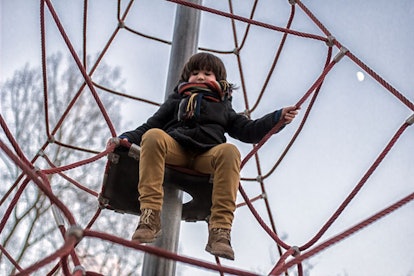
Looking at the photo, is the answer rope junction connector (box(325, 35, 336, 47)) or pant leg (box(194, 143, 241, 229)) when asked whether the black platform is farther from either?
rope junction connector (box(325, 35, 336, 47))

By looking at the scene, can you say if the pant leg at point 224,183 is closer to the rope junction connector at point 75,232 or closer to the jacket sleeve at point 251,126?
the jacket sleeve at point 251,126

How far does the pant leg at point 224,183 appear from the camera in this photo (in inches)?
44.0

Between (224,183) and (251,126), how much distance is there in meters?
0.22

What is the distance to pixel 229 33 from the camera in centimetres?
353

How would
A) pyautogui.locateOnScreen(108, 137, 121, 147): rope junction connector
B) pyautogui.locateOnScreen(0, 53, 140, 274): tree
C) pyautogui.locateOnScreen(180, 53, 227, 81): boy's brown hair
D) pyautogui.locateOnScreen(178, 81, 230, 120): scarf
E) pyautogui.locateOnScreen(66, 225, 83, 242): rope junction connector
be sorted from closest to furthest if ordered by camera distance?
pyautogui.locateOnScreen(66, 225, 83, 242): rope junction connector < pyautogui.locateOnScreen(108, 137, 121, 147): rope junction connector < pyautogui.locateOnScreen(178, 81, 230, 120): scarf < pyautogui.locateOnScreen(180, 53, 227, 81): boy's brown hair < pyautogui.locateOnScreen(0, 53, 140, 274): tree

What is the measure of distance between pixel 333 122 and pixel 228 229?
267 cm

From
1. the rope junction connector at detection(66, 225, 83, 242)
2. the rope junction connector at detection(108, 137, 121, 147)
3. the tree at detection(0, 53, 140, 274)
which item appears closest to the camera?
the rope junction connector at detection(66, 225, 83, 242)

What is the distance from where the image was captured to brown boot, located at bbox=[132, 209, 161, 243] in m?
1.04

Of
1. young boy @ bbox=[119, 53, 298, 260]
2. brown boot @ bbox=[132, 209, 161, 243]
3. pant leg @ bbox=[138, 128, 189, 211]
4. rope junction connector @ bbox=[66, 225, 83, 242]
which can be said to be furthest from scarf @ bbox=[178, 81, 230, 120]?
rope junction connector @ bbox=[66, 225, 83, 242]

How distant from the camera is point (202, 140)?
125 cm

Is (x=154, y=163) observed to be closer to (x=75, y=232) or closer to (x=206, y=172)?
(x=206, y=172)

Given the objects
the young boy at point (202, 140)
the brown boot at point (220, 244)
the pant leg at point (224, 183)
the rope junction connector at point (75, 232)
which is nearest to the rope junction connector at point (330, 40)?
the young boy at point (202, 140)

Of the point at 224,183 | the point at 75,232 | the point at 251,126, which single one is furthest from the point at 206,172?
the point at 75,232

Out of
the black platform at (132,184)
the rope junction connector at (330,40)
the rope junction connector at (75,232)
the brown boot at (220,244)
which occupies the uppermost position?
the rope junction connector at (330,40)
